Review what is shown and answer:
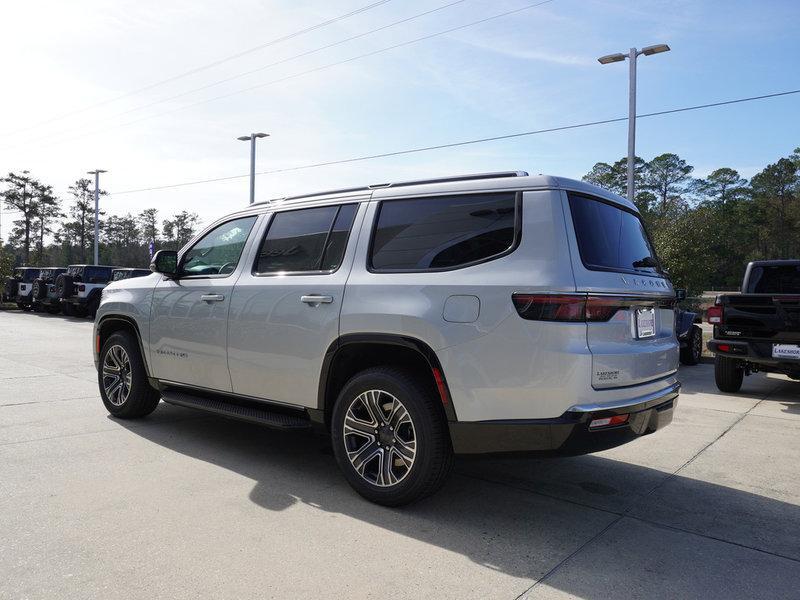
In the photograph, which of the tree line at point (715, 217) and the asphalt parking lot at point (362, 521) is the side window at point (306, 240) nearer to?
the asphalt parking lot at point (362, 521)

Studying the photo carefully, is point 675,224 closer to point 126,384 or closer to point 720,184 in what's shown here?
point 126,384

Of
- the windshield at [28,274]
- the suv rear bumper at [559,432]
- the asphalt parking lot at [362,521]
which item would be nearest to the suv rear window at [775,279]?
the asphalt parking lot at [362,521]

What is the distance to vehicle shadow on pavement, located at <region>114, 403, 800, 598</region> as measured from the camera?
126 inches

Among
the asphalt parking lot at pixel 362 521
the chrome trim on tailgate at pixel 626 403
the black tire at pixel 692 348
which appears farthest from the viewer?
the black tire at pixel 692 348

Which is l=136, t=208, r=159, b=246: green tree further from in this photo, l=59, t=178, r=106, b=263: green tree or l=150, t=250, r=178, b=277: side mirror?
l=150, t=250, r=178, b=277: side mirror

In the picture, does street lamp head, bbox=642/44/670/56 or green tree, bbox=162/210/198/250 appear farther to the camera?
green tree, bbox=162/210/198/250

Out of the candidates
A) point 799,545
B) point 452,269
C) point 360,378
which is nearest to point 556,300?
point 452,269

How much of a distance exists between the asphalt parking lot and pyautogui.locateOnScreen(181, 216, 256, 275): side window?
4.90ft

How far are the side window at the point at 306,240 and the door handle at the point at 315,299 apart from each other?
216 mm

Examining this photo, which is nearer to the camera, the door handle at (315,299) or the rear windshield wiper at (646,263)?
the rear windshield wiper at (646,263)

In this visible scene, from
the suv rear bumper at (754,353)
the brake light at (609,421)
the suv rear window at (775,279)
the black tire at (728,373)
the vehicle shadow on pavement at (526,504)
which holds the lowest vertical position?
the vehicle shadow on pavement at (526,504)

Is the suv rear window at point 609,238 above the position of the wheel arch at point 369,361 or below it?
above

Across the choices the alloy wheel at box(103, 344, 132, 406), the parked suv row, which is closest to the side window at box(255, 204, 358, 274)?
the alloy wheel at box(103, 344, 132, 406)

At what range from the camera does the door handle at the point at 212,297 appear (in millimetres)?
4621
